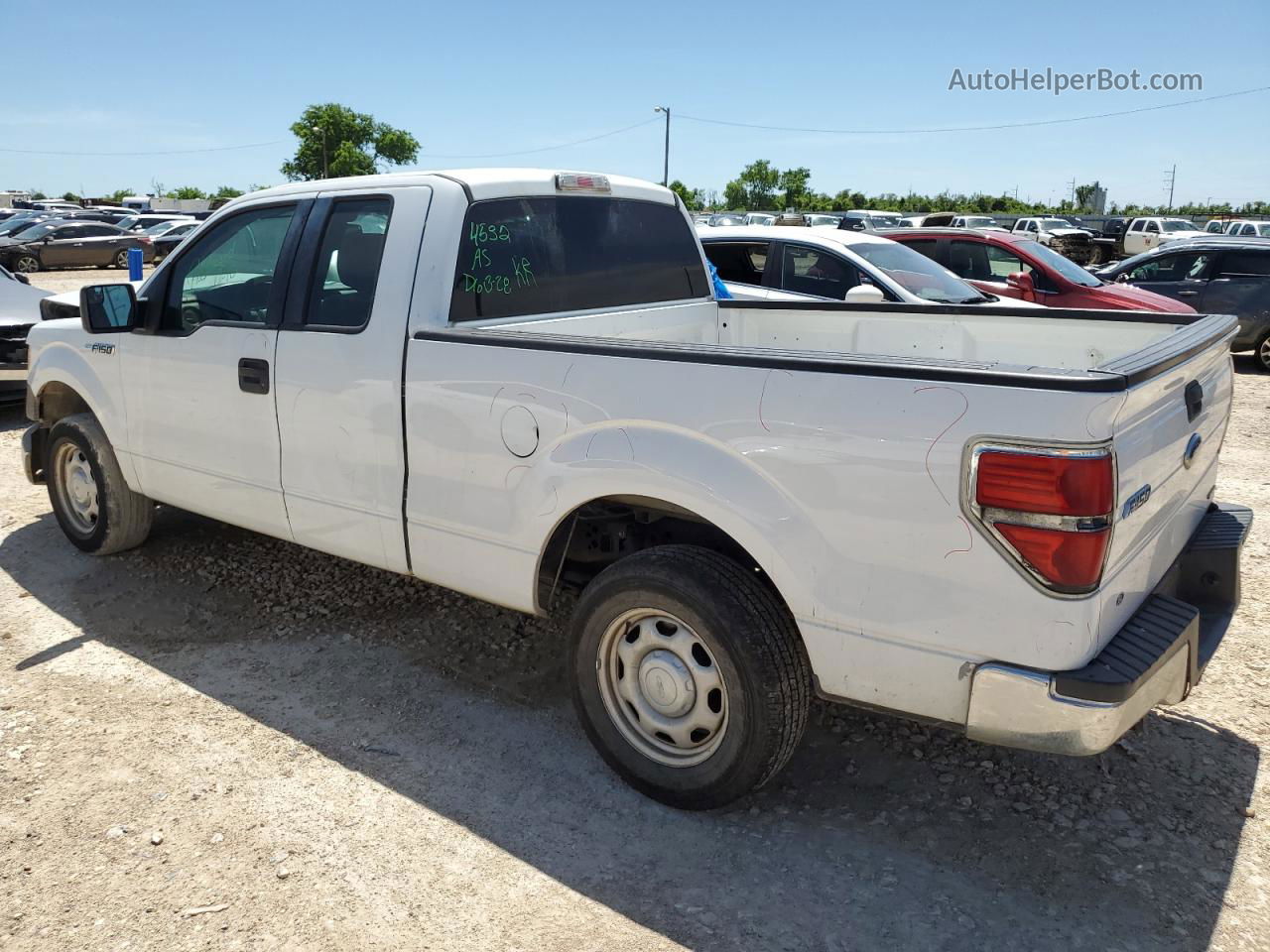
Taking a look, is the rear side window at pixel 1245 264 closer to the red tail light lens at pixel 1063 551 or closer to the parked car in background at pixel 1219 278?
the parked car in background at pixel 1219 278

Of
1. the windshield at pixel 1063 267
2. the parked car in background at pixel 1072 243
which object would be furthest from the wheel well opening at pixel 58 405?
the parked car in background at pixel 1072 243

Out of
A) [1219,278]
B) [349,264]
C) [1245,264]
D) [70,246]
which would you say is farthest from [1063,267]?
[70,246]

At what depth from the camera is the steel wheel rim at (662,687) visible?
3150 mm

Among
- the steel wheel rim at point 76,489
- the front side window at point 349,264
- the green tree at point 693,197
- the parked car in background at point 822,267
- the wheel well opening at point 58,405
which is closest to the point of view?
the front side window at point 349,264

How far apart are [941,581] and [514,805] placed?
1591 millimetres

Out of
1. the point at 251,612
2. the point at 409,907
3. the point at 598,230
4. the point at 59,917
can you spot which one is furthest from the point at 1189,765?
the point at 251,612

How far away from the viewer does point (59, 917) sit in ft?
Answer: 9.15

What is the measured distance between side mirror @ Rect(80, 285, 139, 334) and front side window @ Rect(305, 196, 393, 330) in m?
1.15

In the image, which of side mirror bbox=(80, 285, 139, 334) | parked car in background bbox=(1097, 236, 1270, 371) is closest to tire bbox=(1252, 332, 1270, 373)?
parked car in background bbox=(1097, 236, 1270, 371)

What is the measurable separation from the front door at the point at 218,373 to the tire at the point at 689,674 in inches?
66.4

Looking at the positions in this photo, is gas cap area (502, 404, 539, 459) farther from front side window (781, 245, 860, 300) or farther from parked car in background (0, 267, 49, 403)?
parked car in background (0, 267, 49, 403)

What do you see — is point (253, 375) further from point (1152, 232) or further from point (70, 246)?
point (1152, 232)

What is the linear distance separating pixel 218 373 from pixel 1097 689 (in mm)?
3551

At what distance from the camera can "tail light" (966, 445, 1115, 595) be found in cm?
237
